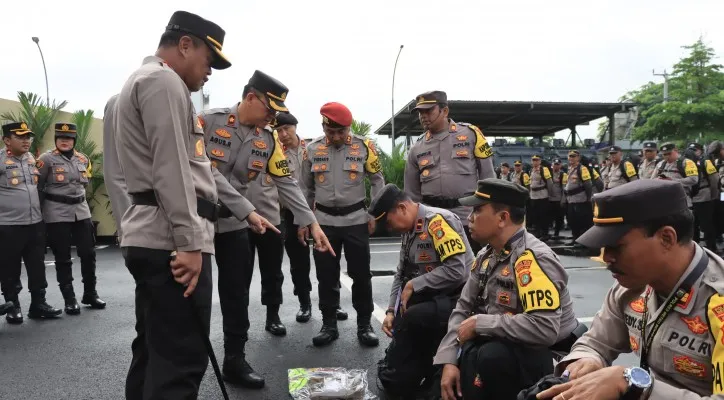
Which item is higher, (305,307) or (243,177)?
(243,177)

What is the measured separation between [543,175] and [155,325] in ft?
39.8

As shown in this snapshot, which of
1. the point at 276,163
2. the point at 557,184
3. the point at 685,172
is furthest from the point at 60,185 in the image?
the point at 557,184

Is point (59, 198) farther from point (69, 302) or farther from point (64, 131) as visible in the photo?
point (69, 302)

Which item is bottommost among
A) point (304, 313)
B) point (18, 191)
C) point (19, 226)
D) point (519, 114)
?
point (304, 313)

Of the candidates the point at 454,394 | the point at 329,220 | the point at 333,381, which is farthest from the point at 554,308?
the point at 329,220

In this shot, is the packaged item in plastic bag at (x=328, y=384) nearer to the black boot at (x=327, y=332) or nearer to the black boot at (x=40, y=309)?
the black boot at (x=327, y=332)

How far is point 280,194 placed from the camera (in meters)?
4.14

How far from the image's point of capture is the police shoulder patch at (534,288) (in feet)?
8.04

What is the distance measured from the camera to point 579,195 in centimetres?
1155

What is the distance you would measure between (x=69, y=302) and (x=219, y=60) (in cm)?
443

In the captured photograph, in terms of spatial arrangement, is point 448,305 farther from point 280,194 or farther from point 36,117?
point 36,117

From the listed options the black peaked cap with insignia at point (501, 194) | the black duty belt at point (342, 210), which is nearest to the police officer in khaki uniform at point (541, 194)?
the black duty belt at point (342, 210)

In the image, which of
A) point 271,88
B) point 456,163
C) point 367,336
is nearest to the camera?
point 271,88

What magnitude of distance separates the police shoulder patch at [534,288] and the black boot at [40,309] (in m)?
4.90
